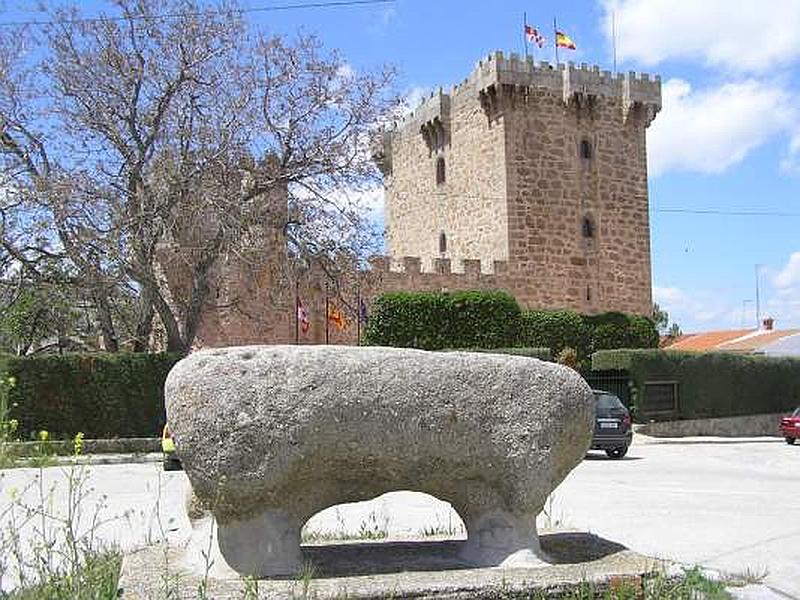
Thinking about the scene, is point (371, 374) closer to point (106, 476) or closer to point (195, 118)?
point (106, 476)

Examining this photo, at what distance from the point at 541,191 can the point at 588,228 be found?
8.12 ft

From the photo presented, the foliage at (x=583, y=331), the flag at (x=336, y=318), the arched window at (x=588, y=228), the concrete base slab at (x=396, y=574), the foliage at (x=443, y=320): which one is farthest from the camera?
the arched window at (x=588, y=228)

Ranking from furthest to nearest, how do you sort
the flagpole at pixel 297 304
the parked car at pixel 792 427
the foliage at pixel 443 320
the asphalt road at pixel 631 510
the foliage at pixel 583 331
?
the foliage at pixel 583 331
the foliage at pixel 443 320
the parked car at pixel 792 427
the flagpole at pixel 297 304
the asphalt road at pixel 631 510

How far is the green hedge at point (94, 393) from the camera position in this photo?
21453 mm

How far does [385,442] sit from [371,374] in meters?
0.39

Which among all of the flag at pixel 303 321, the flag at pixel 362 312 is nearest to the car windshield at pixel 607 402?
the flag at pixel 362 312

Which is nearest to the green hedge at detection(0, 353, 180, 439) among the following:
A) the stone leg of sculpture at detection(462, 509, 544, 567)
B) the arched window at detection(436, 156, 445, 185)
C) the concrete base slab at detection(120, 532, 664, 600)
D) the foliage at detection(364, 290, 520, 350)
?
the foliage at detection(364, 290, 520, 350)

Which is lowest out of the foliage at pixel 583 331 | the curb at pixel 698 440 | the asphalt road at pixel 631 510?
the curb at pixel 698 440

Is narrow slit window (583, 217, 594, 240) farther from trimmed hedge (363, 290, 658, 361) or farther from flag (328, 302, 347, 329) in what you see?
flag (328, 302, 347, 329)

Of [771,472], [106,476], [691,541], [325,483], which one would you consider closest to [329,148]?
[106,476]

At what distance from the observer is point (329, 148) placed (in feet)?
73.6

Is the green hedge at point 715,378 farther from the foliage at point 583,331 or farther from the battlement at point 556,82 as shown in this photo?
the battlement at point 556,82

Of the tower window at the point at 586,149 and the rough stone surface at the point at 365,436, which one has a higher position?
the tower window at the point at 586,149

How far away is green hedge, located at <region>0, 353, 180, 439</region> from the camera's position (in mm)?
21453
